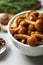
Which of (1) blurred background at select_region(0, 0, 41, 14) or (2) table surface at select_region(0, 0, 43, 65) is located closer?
(2) table surface at select_region(0, 0, 43, 65)

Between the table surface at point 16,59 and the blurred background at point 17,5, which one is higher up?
the blurred background at point 17,5

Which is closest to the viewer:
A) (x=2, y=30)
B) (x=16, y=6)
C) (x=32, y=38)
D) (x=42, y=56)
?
(x=32, y=38)

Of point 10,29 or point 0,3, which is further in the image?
point 0,3

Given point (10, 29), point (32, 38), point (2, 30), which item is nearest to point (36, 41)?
point (32, 38)

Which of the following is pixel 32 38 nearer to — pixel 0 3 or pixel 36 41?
pixel 36 41

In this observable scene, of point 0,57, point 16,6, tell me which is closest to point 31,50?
point 0,57

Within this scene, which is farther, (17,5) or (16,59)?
(17,5)

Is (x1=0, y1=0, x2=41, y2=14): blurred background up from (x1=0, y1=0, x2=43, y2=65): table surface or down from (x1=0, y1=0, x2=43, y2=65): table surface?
up

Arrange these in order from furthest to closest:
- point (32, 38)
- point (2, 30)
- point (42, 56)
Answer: point (2, 30) → point (42, 56) → point (32, 38)

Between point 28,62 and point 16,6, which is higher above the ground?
point 16,6

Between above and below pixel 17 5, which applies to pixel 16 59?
below

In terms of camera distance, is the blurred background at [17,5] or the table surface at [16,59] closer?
the table surface at [16,59]
